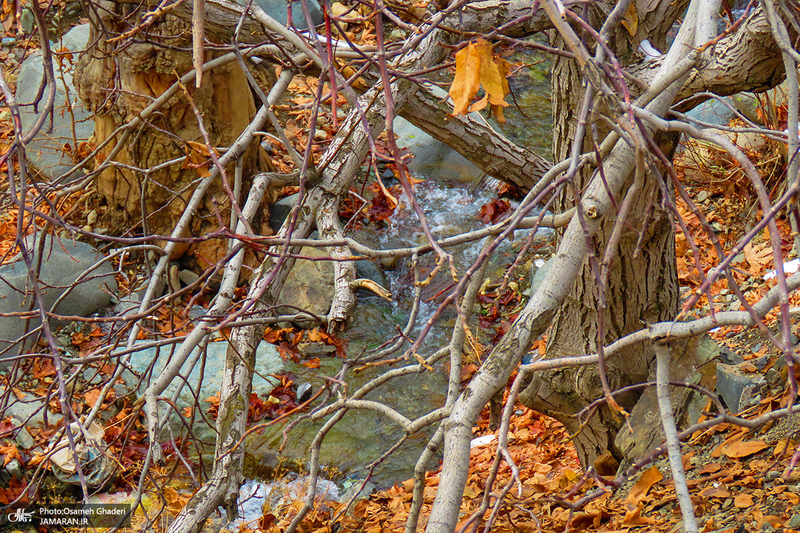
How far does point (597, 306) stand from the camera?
3225 mm

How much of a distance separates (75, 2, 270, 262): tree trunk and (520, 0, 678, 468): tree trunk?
9.20ft

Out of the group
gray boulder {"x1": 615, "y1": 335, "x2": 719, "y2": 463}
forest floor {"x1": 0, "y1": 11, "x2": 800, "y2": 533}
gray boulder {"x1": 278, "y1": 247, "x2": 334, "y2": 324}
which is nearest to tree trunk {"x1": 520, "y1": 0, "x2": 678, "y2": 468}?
→ gray boulder {"x1": 615, "y1": 335, "x2": 719, "y2": 463}

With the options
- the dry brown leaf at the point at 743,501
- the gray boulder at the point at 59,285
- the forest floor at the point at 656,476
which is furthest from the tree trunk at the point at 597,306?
the gray boulder at the point at 59,285

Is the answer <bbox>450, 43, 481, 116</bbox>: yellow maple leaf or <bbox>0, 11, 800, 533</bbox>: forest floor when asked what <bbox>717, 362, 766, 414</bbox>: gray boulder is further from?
<bbox>450, 43, 481, 116</bbox>: yellow maple leaf

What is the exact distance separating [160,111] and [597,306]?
3673 millimetres

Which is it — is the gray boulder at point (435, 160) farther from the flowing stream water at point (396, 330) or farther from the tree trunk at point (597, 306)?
the tree trunk at point (597, 306)

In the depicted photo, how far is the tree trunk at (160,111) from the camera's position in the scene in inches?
188

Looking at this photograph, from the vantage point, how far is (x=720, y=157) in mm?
5574

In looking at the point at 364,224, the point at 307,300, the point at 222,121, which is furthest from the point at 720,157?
the point at 222,121

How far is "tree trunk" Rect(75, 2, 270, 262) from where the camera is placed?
4.78 meters

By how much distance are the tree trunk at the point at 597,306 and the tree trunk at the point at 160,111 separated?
2805 mm

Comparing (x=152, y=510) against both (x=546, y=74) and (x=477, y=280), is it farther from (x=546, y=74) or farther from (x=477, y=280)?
(x=546, y=74)

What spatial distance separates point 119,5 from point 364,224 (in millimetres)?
3347

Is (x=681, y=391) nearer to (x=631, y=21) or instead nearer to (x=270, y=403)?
(x=631, y=21)
